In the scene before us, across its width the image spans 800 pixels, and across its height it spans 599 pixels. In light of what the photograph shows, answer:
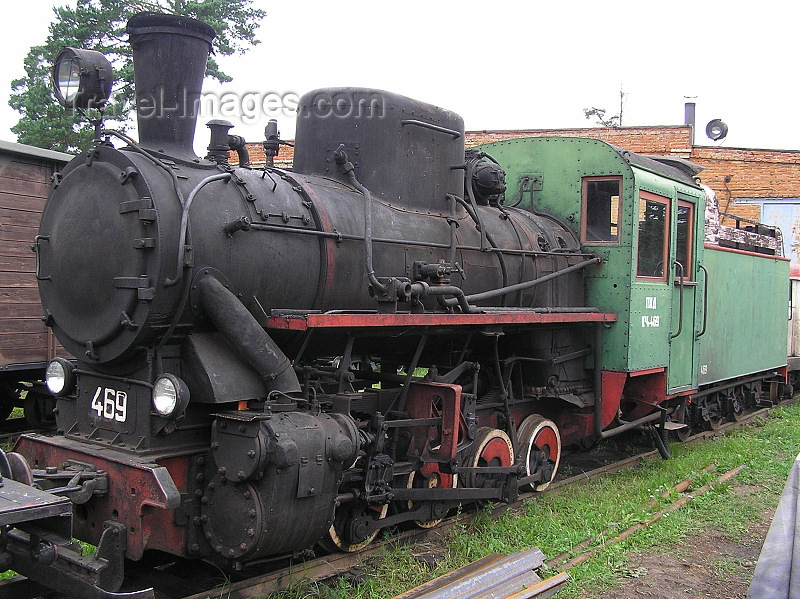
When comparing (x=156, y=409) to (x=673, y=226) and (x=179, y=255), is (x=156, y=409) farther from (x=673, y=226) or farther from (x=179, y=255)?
(x=673, y=226)

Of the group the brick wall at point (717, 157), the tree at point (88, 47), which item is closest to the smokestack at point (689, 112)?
the brick wall at point (717, 157)

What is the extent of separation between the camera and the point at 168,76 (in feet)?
14.7

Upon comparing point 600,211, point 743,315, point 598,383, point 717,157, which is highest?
point 717,157

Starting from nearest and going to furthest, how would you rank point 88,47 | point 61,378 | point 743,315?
point 61,378 → point 743,315 → point 88,47

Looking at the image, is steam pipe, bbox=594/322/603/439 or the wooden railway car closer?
steam pipe, bbox=594/322/603/439

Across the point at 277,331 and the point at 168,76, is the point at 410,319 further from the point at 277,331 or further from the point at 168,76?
the point at 168,76

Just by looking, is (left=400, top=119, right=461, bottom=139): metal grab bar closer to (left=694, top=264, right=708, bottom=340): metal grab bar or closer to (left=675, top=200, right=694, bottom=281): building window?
(left=675, top=200, right=694, bottom=281): building window

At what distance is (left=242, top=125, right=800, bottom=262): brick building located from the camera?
2061cm

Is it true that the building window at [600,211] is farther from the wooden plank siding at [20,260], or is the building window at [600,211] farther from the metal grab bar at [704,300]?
the wooden plank siding at [20,260]

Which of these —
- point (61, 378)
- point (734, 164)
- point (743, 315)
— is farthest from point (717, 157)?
point (61, 378)

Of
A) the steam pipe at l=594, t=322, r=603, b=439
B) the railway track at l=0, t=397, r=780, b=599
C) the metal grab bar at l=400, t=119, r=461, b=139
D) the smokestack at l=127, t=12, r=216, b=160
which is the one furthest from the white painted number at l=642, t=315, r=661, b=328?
the smokestack at l=127, t=12, r=216, b=160

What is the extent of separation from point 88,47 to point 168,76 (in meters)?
15.2

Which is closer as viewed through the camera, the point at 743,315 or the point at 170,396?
the point at 170,396

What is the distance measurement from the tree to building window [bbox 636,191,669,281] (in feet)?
41.6
